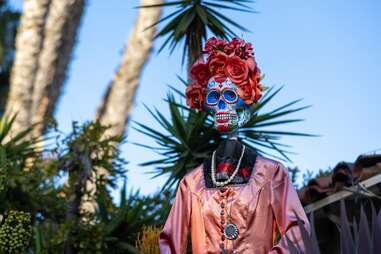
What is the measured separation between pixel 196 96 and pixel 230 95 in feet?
1.00

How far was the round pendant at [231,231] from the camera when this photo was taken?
4.51 metres

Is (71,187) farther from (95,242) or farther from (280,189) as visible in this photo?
(280,189)

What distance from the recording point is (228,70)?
495cm

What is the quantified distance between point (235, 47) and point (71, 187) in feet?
11.2

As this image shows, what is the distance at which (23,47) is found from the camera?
10602 millimetres

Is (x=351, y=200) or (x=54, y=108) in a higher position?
(x=54, y=108)

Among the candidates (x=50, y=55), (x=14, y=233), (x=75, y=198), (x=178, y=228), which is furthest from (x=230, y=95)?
(x=50, y=55)

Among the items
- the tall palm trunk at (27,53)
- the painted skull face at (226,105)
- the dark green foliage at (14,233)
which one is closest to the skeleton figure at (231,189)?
the painted skull face at (226,105)

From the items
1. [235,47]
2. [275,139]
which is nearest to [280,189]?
[235,47]

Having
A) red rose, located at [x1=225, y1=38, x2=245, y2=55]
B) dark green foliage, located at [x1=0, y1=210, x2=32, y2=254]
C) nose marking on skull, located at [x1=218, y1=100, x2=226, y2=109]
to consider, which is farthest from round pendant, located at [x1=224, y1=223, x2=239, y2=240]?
dark green foliage, located at [x1=0, y1=210, x2=32, y2=254]

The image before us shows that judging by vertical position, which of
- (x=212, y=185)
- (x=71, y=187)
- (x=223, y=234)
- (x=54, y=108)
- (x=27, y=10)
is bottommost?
(x=223, y=234)

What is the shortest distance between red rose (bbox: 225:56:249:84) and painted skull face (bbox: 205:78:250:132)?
0.04 metres

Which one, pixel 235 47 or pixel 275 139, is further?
pixel 275 139

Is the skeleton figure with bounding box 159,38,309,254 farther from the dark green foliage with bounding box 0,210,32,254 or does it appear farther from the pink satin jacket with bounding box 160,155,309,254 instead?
the dark green foliage with bounding box 0,210,32,254
